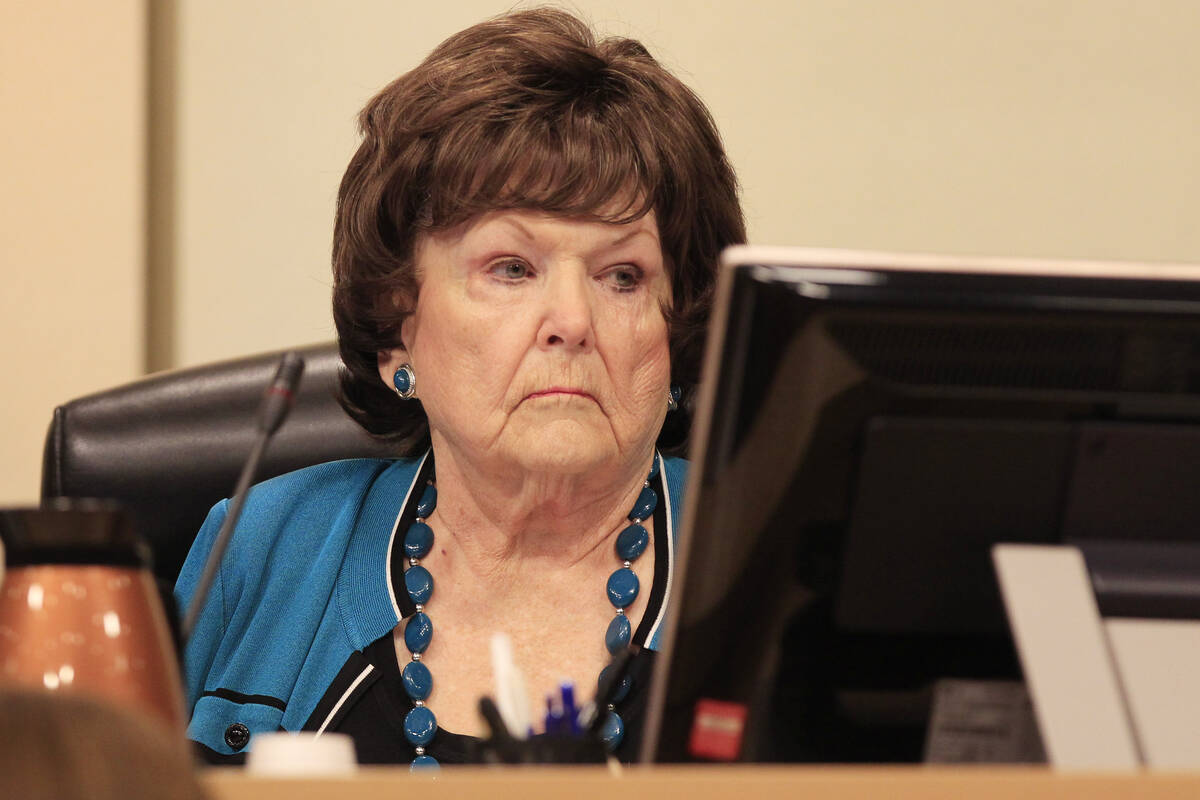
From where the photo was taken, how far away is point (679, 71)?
2209 millimetres

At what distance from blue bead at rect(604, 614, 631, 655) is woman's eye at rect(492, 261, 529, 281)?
388 millimetres

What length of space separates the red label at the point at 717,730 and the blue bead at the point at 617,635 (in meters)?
0.69

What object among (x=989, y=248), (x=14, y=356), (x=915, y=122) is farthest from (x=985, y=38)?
(x=14, y=356)

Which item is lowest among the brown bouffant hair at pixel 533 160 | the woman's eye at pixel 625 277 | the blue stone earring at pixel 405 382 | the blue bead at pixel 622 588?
the blue bead at pixel 622 588

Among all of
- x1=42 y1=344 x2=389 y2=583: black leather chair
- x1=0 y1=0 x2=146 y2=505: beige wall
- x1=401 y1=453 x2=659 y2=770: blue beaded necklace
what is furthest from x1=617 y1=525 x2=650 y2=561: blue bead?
x1=0 y1=0 x2=146 y2=505: beige wall

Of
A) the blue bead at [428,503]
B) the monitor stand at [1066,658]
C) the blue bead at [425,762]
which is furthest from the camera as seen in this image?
the blue bead at [428,503]

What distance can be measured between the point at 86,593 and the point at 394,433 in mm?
975

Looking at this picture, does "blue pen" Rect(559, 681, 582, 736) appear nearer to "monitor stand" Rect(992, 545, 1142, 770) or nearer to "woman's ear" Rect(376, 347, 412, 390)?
"monitor stand" Rect(992, 545, 1142, 770)

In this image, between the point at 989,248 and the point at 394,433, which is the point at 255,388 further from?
the point at 989,248

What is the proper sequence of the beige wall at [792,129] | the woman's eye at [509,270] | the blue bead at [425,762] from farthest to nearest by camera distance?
the beige wall at [792,129]
the woman's eye at [509,270]
the blue bead at [425,762]

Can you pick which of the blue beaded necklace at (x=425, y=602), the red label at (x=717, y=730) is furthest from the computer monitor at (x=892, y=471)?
the blue beaded necklace at (x=425, y=602)

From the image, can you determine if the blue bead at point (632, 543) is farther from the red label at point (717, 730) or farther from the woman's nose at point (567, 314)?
the red label at point (717, 730)

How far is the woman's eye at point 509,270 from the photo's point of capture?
4.95ft

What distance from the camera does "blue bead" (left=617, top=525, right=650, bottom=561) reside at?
5.16 ft
